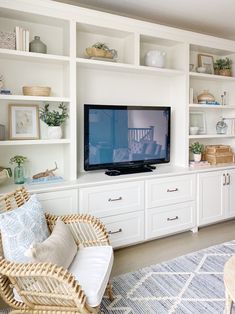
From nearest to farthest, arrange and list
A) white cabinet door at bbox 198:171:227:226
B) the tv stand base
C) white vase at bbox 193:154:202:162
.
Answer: the tv stand base
white cabinet door at bbox 198:171:227:226
white vase at bbox 193:154:202:162

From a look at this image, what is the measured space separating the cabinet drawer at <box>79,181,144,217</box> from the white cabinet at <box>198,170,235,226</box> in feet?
2.86

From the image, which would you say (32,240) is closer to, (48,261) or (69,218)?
(48,261)

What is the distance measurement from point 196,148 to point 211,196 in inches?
24.5

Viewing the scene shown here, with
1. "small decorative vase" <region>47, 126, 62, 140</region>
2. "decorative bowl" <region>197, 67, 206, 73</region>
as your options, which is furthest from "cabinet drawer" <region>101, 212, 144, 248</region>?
"decorative bowl" <region>197, 67, 206, 73</region>

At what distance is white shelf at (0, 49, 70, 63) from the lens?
235 cm

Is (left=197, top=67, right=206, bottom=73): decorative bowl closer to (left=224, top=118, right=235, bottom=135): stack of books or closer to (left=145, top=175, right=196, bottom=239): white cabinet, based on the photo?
(left=224, top=118, right=235, bottom=135): stack of books

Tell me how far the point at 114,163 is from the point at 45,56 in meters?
→ 1.25

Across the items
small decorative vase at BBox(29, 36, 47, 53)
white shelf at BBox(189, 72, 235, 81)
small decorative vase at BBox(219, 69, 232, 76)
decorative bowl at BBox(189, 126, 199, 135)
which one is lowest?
decorative bowl at BBox(189, 126, 199, 135)

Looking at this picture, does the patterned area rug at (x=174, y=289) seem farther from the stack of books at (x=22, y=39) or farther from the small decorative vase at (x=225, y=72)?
the small decorative vase at (x=225, y=72)

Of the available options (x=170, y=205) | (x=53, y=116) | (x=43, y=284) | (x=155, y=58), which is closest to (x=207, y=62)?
(x=155, y=58)

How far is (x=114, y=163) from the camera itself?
299 cm

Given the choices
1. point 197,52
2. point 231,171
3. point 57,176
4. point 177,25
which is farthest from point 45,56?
point 231,171

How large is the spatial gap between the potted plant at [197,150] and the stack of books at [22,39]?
7.37ft

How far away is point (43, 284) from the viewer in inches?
58.1
